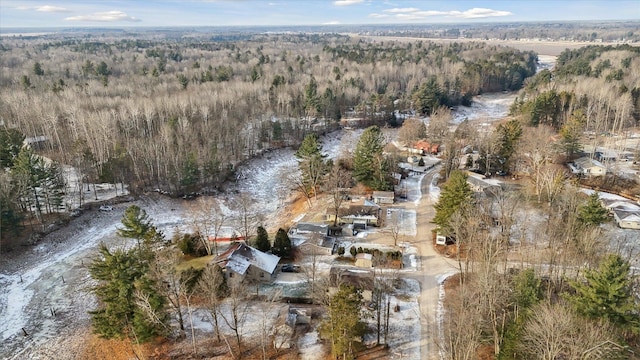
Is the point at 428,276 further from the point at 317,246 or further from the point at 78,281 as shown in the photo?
the point at 78,281

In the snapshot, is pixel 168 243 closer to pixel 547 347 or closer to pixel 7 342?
pixel 7 342

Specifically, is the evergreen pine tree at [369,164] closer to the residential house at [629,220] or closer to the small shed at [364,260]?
the small shed at [364,260]

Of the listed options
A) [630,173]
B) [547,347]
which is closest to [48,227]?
[547,347]

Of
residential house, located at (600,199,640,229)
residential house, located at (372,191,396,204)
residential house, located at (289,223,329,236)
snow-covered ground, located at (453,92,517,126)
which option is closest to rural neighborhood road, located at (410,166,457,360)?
residential house, located at (372,191,396,204)

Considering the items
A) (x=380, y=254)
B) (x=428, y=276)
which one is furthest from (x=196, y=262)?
(x=428, y=276)

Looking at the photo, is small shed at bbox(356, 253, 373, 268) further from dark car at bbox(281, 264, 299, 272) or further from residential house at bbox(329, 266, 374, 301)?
dark car at bbox(281, 264, 299, 272)

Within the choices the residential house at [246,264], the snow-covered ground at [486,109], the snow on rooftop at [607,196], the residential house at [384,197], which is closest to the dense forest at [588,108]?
the snow-covered ground at [486,109]
